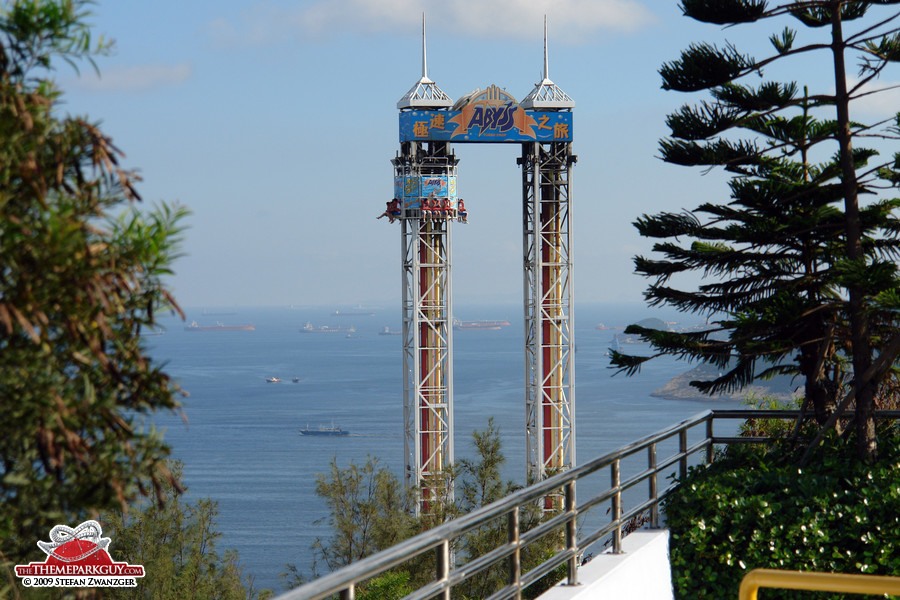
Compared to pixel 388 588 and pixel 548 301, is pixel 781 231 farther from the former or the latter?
pixel 548 301

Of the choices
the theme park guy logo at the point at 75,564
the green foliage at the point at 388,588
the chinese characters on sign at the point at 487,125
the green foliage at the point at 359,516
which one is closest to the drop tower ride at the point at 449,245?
the chinese characters on sign at the point at 487,125

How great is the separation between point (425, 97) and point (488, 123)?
1648 mm

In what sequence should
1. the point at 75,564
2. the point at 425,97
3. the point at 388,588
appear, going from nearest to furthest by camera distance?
the point at 75,564, the point at 388,588, the point at 425,97

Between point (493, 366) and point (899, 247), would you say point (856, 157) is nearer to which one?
point (899, 247)

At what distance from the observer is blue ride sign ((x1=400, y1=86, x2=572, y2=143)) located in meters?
23.1

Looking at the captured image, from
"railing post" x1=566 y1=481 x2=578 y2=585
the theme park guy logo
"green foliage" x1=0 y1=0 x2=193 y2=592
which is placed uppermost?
"green foliage" x1=0 y1=0 x2=193 y2=592

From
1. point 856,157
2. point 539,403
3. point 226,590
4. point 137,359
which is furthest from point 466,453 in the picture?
point 137,359

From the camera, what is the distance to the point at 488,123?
23594 millimetres

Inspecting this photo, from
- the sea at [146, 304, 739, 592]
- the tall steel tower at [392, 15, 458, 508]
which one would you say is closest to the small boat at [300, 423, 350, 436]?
the sea at [146, 304, 739, 592]

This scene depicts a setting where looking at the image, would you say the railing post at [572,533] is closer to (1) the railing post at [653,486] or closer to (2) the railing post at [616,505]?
(2) the railing post at [616,505]

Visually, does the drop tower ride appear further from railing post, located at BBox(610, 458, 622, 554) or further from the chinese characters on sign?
railing post, located at BBox(610, 458, 622, 554)

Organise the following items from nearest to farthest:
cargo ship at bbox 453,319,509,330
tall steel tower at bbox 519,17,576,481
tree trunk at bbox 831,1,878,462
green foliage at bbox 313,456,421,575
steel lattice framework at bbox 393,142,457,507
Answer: tree trunk at bbox 831,1,878,462, green foliage at bbox 313,456,421,575, steel lattice framework at bbox 393,142,457,507, tall steel tower at bbox 519,17,576,481, cargo ship at bbox 453,319,509,330

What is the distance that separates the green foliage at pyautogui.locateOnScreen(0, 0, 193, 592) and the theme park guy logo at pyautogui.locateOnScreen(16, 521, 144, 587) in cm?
12

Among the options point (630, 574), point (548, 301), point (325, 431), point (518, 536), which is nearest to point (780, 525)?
point (630, 574)
